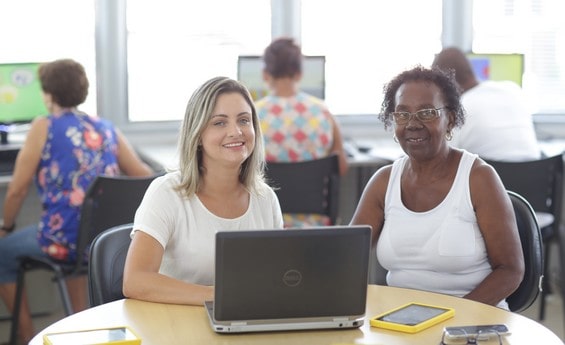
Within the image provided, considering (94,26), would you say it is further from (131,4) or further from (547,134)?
(547,134)

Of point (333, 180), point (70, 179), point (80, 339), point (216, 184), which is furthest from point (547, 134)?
point (80, 339)

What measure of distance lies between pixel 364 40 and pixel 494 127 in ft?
4.08

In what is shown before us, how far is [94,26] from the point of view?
4.81m

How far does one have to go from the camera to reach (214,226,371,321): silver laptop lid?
1938 millimetres

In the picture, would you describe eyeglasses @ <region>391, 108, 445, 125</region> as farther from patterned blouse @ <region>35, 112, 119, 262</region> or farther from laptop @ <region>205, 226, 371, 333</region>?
patterned blouse @ <region>35, 112, 119, 262</region>

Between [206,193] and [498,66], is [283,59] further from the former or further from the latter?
[206,193]

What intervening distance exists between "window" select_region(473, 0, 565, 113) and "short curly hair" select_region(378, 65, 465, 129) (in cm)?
267

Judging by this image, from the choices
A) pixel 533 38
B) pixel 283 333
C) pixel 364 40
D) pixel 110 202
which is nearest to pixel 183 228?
pixel 283 333

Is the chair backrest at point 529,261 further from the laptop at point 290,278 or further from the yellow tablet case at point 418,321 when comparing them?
the laptop at point 290,278

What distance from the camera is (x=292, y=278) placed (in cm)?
197

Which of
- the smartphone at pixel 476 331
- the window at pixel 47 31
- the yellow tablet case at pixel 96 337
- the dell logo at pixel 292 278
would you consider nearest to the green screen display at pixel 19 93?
the window at pixel 47 31

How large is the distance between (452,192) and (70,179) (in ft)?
5.68

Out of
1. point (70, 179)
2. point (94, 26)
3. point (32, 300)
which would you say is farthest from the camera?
point (94, 26)

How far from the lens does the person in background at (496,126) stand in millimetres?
4223
